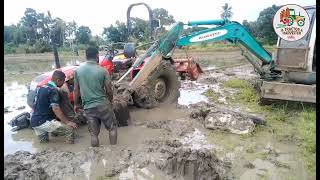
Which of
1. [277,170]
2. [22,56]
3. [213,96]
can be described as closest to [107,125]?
[277,170]

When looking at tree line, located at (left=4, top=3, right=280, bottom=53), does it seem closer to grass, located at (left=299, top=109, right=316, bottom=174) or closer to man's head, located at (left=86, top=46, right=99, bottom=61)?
man's head, located at (left=86, top=46, right=99, bottom=61)

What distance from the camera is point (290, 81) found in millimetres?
7148

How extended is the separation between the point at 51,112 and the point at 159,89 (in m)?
3.12

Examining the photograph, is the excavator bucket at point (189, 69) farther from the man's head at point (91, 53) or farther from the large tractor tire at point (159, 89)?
the man's head at point (91, 53)

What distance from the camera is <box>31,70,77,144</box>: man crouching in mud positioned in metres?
5.41

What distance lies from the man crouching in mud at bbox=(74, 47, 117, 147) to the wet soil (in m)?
0.45

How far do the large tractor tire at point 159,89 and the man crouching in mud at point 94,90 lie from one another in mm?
2082

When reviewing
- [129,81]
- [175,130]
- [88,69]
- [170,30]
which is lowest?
[175,130]

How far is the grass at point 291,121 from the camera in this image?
4.69 meters

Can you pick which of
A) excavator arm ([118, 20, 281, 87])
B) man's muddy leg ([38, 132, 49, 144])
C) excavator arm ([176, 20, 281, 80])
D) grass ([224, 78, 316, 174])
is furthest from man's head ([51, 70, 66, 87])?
excavator arm ([176, 20, 281, 80])

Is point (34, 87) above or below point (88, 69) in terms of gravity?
below

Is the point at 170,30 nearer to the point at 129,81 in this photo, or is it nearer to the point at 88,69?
the point at 129,81

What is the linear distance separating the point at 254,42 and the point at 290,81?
5.71ft
